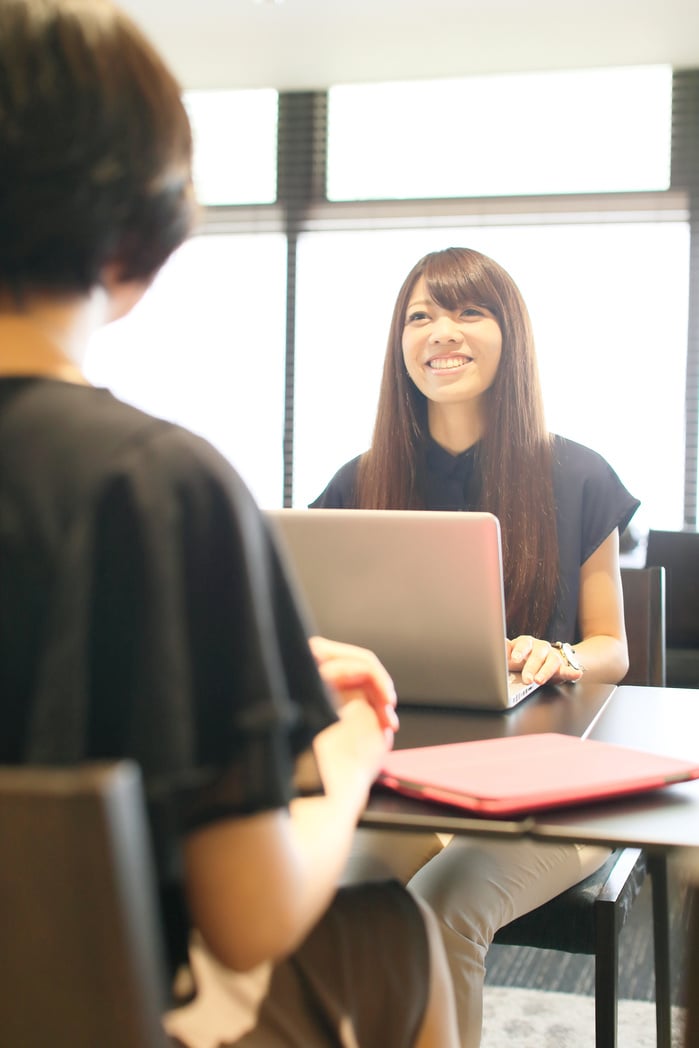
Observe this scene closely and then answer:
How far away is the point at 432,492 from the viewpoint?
6.67 feet

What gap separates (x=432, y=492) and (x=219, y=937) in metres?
1.45

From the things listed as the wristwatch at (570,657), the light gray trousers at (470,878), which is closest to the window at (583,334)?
the wristwatch at (570,657)

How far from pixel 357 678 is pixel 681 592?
3166 millimetres

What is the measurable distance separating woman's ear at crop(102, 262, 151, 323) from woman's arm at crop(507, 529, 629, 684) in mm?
927

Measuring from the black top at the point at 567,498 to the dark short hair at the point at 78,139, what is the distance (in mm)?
1385

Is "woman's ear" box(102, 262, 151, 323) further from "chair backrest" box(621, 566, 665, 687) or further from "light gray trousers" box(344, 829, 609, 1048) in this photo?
"chair backrest" box(621, 566, 665, 687)

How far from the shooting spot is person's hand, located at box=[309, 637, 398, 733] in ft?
2.92

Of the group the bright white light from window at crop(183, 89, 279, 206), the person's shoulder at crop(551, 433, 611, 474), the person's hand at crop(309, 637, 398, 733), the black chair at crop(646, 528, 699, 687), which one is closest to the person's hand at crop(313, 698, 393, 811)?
the person's hand at crop(309, 637, 398, 733)

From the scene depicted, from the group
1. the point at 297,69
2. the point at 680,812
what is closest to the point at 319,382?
the point at 297,69

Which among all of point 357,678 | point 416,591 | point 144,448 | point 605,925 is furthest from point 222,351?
point 144,448

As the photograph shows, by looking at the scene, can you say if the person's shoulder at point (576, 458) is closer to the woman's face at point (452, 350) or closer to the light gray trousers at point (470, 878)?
the woman's face at point (452, 350)

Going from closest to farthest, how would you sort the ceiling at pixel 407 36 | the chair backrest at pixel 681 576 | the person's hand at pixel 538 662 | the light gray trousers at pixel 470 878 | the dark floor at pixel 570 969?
1. the light gray trousers at pixel 470 878
2. the person's hand at pixel 538 662
3. the dark floor at pixel 570 969
4. the chair backrest at pixel 681 576
5. the ceiling at pixel 407 36

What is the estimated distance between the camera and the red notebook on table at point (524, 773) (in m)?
0.84

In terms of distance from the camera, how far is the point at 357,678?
90 centimetres
